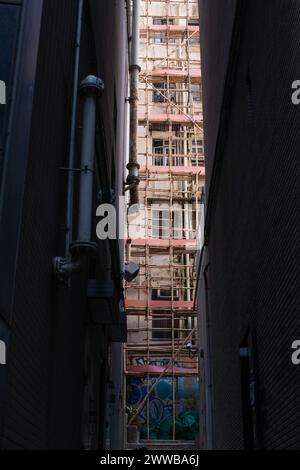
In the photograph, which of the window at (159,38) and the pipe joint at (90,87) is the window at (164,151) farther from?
the pipe joint at (90,87)

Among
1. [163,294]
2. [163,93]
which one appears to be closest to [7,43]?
[163,294]

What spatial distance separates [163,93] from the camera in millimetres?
27438

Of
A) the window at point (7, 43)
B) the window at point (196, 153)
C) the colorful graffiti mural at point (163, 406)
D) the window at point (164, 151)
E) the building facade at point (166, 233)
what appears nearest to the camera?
the window at point (7, 43)

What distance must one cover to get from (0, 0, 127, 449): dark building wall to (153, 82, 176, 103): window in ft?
60.8

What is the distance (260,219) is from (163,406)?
16972 mm

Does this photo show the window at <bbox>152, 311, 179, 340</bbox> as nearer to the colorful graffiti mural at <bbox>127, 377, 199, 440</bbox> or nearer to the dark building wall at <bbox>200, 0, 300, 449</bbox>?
the colorful graffiti mural at <bbox>127, 377, 199, 440</bbox>

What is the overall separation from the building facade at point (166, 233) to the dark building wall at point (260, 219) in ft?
38.0

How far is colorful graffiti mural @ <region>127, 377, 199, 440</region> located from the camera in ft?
70.9

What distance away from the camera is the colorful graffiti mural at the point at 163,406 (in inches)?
851

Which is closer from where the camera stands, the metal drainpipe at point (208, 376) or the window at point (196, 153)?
the metal drainpipe at point (208, 376)

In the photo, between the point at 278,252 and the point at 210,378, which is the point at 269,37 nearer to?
the point at 278,252

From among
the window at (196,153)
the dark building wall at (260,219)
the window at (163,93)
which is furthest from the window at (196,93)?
the dark building wall at (260,219)

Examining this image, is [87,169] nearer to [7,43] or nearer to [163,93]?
[7,43]

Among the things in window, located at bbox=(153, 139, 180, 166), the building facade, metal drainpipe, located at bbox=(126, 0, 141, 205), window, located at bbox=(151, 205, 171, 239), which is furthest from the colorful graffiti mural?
window, located at bbox=(153, 139, 180, 166)
